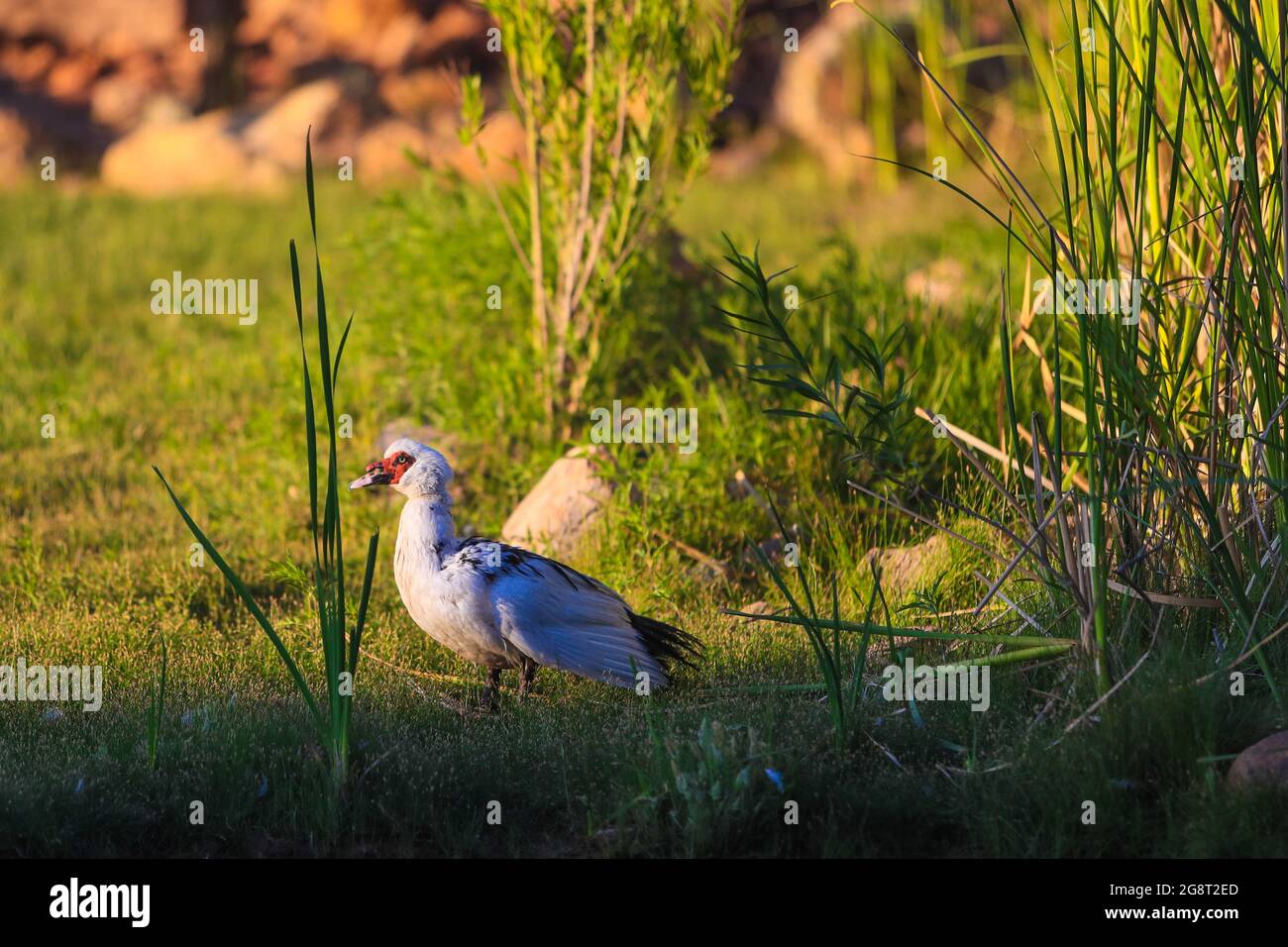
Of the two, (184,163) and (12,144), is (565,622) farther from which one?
(12,144)

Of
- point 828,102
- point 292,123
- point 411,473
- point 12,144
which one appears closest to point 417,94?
point 292,123

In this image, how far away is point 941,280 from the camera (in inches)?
373

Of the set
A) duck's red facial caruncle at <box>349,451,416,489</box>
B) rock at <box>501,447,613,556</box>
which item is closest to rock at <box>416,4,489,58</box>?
rock at <box>501,447,613,556</box>

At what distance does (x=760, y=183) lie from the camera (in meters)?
13.4

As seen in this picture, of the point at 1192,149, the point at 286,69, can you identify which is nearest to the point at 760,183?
the point at 286,69

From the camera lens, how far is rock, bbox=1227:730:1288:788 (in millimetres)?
3596

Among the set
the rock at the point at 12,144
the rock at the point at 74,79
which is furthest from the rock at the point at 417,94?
the rock at the point at 12,144

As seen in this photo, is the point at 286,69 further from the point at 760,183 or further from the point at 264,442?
the point at 264,442

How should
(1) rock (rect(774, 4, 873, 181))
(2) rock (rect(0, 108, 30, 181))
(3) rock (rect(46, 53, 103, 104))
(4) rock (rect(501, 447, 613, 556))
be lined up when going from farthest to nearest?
1. (3) rock (rect(46, 53, 103, 104))
2. (1) rock (rect(774, 4, 873, 181))
3. (2) rock (rect(0, 108, 30, 181))
4. (4) rock (rect(501, 447, 613, 556))

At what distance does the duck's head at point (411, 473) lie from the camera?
15.4 ft

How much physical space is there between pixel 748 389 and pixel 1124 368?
2874mm

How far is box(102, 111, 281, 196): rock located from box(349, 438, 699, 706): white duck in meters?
9.06

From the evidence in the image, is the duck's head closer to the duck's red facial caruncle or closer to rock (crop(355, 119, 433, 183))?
the duck's red facial caruncle

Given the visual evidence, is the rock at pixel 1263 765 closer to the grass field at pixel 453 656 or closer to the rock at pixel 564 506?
the grass field at pixel 453 656
